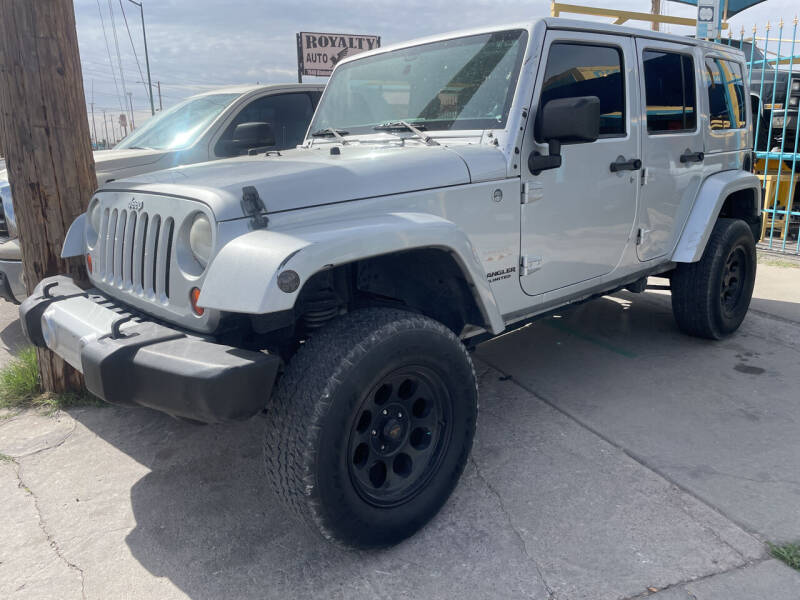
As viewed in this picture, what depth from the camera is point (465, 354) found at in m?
2.44

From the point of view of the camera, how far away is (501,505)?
8.57 feet

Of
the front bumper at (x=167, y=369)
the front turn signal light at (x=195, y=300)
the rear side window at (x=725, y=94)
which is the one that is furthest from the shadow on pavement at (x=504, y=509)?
the rear side window at (x=725, y=94)

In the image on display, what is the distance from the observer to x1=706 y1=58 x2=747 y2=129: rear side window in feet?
13.8

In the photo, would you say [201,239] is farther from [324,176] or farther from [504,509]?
[504,509]

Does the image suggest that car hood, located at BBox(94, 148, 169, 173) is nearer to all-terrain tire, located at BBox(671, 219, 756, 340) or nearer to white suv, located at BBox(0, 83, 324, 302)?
white suv, located at BBox(0, 83, 324, 302)

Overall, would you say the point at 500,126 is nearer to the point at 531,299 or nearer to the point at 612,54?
the point at 531,299

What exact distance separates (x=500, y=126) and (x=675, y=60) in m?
1.75

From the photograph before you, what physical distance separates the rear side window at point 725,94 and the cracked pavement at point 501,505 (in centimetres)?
167

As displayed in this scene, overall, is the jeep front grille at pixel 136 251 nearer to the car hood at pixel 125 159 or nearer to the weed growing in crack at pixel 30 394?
the weed growing in crack at pixel 30 394

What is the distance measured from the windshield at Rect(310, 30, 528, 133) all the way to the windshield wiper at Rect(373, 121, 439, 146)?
0.20 ft

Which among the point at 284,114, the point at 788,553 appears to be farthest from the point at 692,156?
the point at 284,114

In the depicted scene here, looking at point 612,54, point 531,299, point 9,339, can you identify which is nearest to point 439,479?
point 531,299

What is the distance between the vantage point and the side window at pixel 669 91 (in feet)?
12.0

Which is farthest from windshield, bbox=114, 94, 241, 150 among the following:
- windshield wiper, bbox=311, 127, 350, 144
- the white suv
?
windshield wiper, bbox=311, 127, 350, 144
